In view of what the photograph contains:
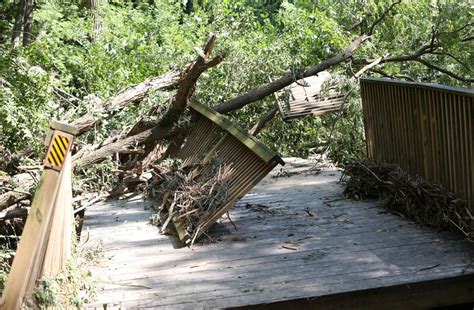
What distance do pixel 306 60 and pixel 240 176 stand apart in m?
4.54

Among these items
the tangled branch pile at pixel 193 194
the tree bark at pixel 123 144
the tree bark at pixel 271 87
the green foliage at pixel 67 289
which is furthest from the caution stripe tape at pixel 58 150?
the tree bark at pixel 271 87

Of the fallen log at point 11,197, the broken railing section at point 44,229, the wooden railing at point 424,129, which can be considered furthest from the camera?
the fallen log at point 11,197

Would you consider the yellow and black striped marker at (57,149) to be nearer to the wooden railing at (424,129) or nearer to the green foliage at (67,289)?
the green foliage at (67,289)

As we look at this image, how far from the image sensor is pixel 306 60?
31.6 feet

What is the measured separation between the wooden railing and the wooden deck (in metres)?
0.51

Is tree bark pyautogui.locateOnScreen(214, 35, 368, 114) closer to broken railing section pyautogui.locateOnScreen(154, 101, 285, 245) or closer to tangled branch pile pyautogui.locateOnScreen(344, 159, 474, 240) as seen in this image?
broken railing section pyautogui.locateOnScreen(154, 101, 285, 245)

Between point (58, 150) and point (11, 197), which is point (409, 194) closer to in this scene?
point (58, 150)

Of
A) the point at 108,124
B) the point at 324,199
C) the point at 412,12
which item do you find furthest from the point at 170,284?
the point at 412,12

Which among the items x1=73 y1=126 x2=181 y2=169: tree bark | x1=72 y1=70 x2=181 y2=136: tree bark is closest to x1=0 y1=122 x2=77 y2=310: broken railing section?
x1=73 y1=126 x2=181 y2=169: tree bark

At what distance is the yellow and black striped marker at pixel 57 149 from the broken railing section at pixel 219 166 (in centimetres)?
190

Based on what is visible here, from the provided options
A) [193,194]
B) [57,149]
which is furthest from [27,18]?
[57,149]

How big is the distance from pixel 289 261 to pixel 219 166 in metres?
1.59

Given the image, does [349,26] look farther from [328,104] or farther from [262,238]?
[262,238]

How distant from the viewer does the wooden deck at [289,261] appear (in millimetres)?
3977
